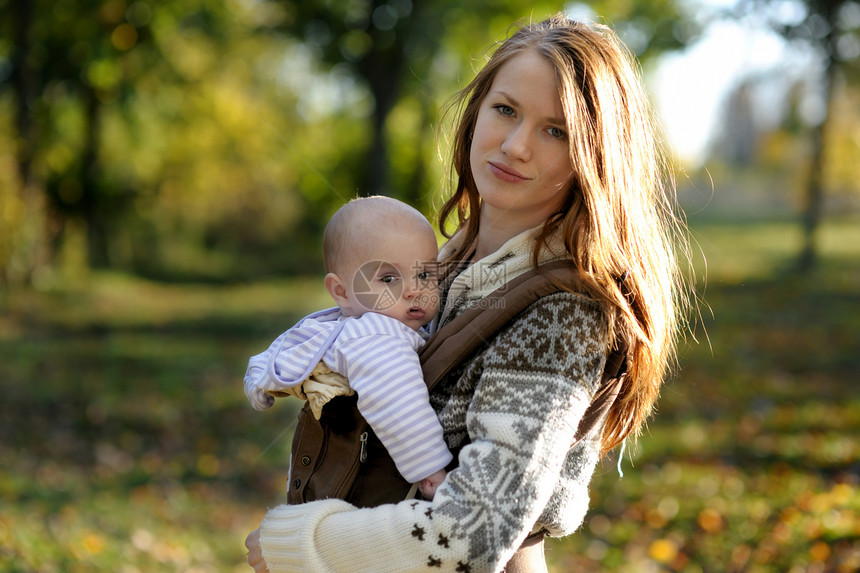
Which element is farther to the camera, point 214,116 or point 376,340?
point 214,116

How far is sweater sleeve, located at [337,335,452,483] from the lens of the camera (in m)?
1.52

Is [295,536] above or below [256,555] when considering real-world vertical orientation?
above

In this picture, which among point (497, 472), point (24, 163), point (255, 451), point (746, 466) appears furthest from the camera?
point (24, 163)

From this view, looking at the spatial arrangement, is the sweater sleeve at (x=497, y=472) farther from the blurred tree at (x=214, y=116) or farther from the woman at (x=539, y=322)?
the blurred tree at (x=214, y=116)

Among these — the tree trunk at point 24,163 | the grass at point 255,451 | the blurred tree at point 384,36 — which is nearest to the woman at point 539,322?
the grass at point 255,451

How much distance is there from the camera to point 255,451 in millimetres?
6684

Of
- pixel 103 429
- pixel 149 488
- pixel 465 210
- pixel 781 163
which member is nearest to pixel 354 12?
pixel 103 429

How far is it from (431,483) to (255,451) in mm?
5443

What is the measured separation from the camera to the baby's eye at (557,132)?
5.49 feet

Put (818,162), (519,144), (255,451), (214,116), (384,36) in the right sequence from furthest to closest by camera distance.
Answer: (214,116) → (818,162) → (384,36) → (255,451) → (519,144)

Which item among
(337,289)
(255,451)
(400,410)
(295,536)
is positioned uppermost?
(337,289)

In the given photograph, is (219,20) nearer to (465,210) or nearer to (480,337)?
A: (465,210)

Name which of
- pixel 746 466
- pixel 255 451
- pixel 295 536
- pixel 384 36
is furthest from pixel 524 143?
pixel 384 36

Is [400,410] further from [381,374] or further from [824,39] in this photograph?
[824,39]
